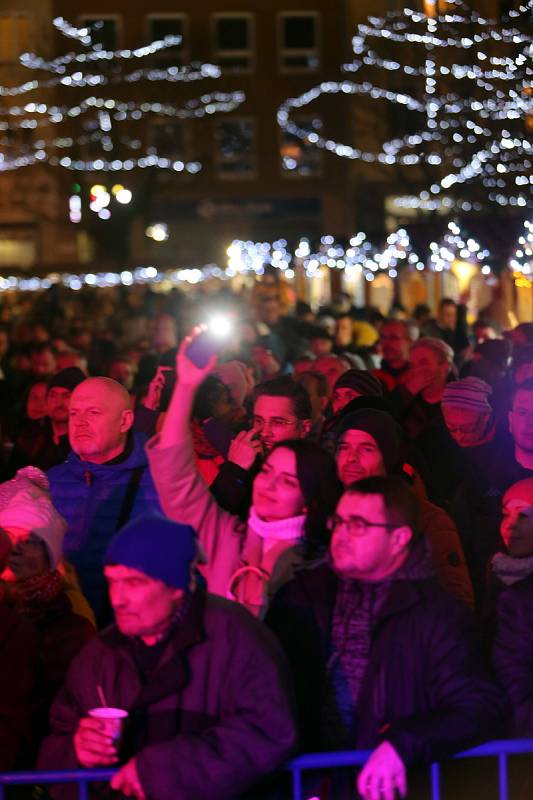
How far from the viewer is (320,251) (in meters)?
32.8

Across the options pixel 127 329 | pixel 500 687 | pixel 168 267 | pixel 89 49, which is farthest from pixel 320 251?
pixel 500 687

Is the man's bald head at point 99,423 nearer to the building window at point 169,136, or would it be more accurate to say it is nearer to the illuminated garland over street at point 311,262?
the illuminated garland over street at point 311,262

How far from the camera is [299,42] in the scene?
5247 centimetres

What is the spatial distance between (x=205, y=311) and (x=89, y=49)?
31867mm

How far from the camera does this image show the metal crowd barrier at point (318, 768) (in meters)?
4.19

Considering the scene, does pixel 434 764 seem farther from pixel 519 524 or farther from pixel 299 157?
pixel 299 157

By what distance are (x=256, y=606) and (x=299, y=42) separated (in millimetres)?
49321

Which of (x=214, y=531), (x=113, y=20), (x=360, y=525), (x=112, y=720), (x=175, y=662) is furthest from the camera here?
(x=113, y=20)

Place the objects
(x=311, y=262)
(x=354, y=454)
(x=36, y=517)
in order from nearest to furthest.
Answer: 1. (x=36, y=517)
2. (x=354, y=454)
3. (x=311, y=262)

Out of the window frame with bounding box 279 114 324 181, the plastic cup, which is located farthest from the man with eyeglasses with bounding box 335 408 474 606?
the window frame with bounding box 279 114 324 181

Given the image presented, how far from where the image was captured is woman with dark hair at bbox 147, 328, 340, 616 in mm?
5082

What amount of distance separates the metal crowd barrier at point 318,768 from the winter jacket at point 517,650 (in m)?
0.17

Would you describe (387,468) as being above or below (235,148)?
below

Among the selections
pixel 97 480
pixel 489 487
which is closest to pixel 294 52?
pixel 489 487
